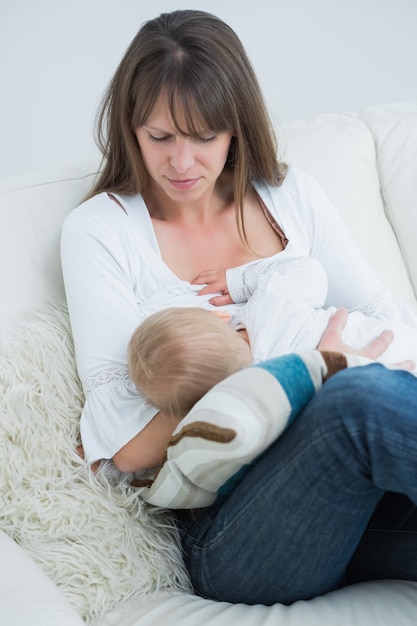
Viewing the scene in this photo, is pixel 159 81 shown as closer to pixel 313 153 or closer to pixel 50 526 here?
pixel 313 153

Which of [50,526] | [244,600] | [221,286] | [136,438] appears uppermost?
[221,286]

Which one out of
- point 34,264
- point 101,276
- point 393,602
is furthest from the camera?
point 34,264

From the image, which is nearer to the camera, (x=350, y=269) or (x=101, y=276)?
(x=101, y=276)

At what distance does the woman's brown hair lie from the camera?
161 centimetres

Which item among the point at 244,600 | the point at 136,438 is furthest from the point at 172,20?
the point at 244,600

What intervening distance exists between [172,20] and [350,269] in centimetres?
62

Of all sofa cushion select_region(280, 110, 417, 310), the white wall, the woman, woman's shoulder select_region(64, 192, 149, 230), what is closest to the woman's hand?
the woman

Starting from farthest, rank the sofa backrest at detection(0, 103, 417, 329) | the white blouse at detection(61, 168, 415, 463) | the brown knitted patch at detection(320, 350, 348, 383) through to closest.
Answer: the sofa backrest at detection(0, 103, 417, 329) < the white blouse at detection(61, 168, 415, 463) < the brown knitted patch at detection(320, 350, 348, 383)

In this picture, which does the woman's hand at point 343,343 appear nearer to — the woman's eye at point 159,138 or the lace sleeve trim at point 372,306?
the lace sleeve trim at point 372,306

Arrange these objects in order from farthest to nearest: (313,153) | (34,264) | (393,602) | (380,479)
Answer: (313,153), (34,264), (393,602), (380,479)

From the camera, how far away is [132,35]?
2508 mm

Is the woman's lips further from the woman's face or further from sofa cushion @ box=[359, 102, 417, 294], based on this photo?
sofa cushion @ box=[359, 102, 417, 294]

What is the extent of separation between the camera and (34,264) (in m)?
1.79

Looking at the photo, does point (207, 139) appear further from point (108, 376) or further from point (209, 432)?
point (209, 432)
